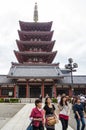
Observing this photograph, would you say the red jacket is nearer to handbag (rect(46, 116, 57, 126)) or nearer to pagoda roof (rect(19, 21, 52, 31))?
handbag (rect(46, 116, 57, 126))

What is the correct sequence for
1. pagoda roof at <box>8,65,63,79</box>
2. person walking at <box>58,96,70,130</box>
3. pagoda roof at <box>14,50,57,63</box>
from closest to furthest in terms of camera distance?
person walking at <box>58,96,70,130</box> < pagoda roof at <box>8,65,63,79</box> < pagoda roof at <box>14,50,57,63</box>

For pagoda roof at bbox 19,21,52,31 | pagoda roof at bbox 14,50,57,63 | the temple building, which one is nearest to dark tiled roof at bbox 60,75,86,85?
the temple building

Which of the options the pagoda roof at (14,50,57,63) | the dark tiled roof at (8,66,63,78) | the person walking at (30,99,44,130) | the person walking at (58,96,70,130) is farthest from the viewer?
the pagoda roof at (14,50,57,63)

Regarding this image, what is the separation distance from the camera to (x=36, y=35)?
57.7m

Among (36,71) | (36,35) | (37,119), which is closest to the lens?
(37,119)

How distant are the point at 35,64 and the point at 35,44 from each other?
445 cm

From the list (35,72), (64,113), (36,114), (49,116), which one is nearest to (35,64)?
(35,72)

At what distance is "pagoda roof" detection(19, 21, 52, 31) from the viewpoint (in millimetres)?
58459

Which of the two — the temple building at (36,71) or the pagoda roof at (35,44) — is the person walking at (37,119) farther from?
the pagoda roof at (35,44)

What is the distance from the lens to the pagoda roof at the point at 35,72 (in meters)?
49.7

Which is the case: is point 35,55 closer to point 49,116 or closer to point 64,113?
point 64,113

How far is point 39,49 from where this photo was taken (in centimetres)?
5681

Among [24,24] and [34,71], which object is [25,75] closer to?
[34,71]

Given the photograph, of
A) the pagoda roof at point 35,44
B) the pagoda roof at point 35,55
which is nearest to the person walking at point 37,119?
the pagoda roof at point 35,55
